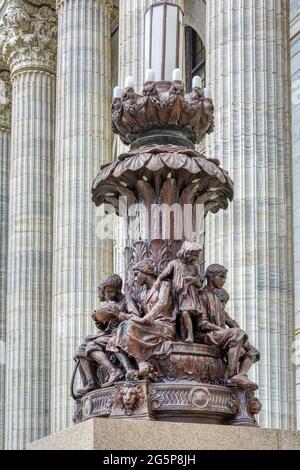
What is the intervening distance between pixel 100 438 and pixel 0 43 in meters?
30.4

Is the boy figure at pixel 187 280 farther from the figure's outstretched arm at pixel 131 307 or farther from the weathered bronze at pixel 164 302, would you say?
the figure's outstretched arm at pixel 131 307

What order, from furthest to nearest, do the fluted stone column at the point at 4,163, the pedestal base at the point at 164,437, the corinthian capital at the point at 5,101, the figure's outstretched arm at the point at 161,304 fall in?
the corinthian capital at the point at 5,101
the fluted stone column at the point at 4,163
the figure's outstretched arm at the point at 161,304
the pedestal base at the point at 164,437

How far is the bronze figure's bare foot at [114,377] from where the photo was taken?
768cm

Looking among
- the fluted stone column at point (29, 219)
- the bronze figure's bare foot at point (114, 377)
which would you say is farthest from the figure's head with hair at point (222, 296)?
the fluted stone column at point (29, 219)

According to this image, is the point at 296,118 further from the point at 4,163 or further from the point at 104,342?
the point at 4,163

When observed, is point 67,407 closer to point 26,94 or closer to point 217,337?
point 26,94

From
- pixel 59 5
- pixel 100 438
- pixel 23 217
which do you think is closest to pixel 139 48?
pixel 59 5

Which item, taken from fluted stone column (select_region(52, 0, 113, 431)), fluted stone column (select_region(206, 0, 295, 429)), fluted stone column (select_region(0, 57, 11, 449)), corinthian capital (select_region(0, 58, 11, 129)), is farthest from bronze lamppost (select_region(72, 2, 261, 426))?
corinthian capital (select_region(0, 58, 11, 129))

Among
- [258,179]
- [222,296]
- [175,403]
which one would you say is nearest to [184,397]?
[175,403]

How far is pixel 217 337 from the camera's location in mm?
7828

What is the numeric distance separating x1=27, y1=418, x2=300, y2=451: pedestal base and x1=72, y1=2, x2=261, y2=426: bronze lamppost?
424 mm

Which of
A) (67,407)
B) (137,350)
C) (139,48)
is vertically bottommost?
(67,407)

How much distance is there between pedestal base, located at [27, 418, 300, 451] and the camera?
677 cm

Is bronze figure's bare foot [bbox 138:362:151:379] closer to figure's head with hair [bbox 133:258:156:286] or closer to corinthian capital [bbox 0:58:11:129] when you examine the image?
figure's head with hair [bbox 133:258:156:286]
